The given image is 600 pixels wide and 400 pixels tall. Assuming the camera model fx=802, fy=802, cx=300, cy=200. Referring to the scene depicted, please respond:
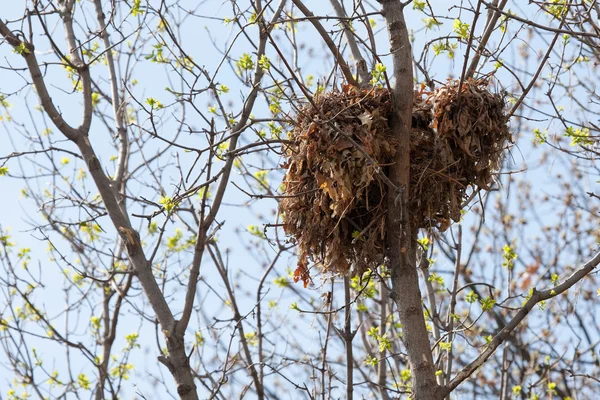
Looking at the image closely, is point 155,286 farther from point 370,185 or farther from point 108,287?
point 108,287

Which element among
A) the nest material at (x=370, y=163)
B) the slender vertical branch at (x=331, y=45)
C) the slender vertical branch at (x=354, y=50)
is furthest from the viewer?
the slender vertical branch at (x=354, y=50)

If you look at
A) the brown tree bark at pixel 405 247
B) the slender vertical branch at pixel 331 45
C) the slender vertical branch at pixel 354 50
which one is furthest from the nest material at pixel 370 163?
the slender vertical branch at pixel 354 50

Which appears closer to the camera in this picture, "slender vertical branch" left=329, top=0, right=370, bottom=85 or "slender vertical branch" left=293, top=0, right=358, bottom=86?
"slender vertical branch" left=293, top=0, right=358, bottom=86

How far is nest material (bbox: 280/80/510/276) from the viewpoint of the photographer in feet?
13.7

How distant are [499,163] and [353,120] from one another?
89cm

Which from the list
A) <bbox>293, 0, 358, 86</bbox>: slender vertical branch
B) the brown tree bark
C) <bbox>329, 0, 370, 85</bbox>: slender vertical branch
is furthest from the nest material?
<bbox>329, 0, 370, 85</bbox>: slender vertical branch

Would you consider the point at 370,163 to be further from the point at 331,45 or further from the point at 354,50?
the point at 354,50

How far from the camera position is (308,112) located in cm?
433

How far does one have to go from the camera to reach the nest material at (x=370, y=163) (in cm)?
417

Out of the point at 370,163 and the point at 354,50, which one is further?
the point at 354,50

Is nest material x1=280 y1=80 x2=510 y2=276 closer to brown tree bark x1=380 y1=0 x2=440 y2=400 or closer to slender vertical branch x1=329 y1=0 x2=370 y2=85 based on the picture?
brown tree bark x1=380 y1=0 x2=440 y2=400

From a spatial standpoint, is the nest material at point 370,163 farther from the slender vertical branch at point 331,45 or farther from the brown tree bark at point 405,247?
the slender vertical branch at point 331,45

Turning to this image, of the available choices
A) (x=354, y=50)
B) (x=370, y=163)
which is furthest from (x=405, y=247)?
(x=354, y=50)

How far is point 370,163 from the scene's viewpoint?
4.06 metres
